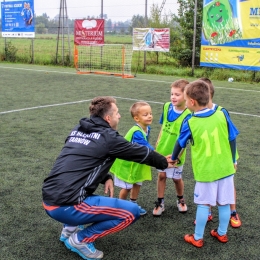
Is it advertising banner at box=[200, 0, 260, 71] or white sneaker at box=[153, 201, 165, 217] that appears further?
advertising banner at box=[200, 0, 260, 71]

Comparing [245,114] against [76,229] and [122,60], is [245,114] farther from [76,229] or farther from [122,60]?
[122,60]

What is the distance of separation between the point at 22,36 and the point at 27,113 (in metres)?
14.0

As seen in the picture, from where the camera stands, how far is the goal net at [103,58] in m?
17.5

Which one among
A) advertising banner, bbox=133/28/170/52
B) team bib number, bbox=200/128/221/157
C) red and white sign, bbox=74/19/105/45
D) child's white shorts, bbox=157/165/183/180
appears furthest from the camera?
red and white sign, bbox=74/19/105/45

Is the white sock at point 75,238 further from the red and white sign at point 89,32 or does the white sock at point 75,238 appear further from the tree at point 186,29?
the red and white sign at point 89,32

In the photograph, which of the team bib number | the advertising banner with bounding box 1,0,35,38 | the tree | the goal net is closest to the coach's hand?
the team bib number

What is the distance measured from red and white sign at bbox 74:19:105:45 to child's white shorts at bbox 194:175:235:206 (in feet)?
51.5

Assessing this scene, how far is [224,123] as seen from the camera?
305 cm

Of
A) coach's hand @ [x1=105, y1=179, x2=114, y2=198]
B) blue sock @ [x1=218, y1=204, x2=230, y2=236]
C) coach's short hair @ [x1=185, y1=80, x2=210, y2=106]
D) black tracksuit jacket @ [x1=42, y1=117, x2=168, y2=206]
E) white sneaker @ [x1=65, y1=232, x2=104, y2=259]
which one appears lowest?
white sneaker @ [x1=65, y1=232, x2=104, y2=259]

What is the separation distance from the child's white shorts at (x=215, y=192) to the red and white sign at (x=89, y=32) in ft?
51.5

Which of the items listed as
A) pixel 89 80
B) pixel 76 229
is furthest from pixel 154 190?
pixel 89 80

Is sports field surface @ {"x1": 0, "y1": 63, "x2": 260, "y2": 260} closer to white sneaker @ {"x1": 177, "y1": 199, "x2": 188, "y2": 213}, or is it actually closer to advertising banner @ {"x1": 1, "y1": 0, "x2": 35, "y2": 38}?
white sneaker @ {"x1": 177, "y1": 199, "x2": 188, "y2": 213}

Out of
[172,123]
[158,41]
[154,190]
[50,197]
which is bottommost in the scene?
[154,190]

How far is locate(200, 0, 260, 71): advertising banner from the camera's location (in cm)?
1321
